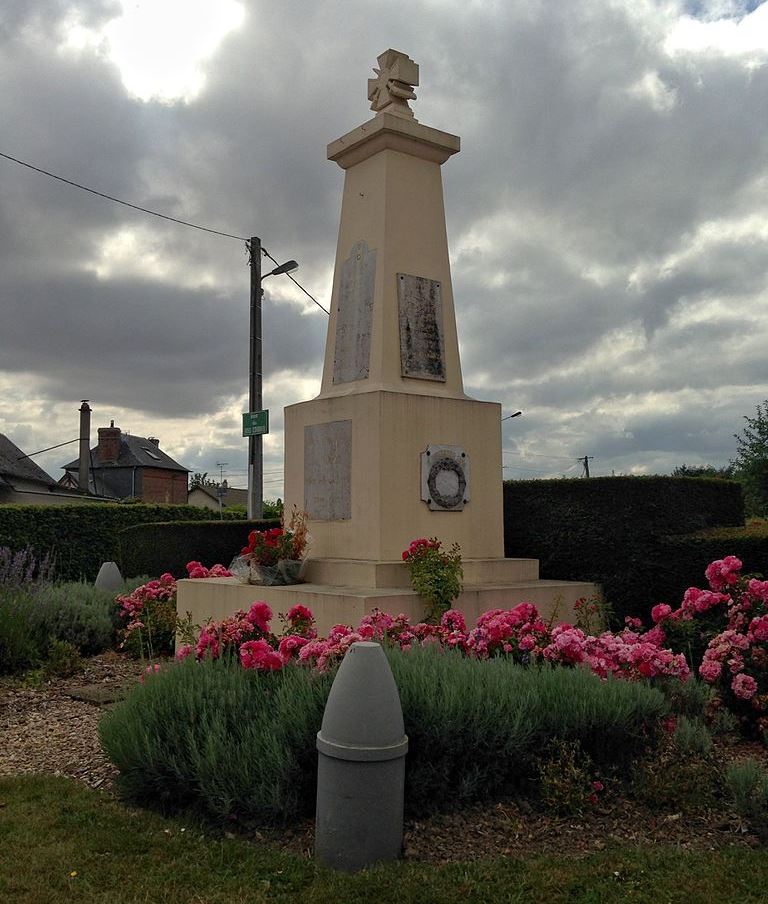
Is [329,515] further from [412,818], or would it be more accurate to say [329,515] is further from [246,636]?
[412,818]

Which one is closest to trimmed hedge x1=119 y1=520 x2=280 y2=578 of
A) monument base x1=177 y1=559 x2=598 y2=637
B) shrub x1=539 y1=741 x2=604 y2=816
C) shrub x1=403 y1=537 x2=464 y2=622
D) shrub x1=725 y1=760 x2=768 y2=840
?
monument base x1=177 y1=559 x2=598 y2=637

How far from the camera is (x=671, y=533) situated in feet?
27.8

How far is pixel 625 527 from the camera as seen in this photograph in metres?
8.66

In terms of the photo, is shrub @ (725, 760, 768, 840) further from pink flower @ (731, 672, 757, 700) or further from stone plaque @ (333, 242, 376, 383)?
stone plaque @ (333, 242, 376, 383)

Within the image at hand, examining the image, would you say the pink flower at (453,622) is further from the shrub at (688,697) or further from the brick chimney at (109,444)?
the brick chimney at (109,444)

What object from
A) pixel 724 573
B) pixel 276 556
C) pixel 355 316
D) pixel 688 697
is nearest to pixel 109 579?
pixel 276 556

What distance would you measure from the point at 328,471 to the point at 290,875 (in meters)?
5.59

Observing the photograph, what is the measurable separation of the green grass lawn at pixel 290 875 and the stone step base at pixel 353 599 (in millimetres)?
3434

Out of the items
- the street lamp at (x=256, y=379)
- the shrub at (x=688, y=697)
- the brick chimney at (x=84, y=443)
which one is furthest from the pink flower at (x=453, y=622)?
the brick chimney at (x=84, y=443)

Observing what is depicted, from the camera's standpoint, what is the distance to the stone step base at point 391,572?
26.2 ft

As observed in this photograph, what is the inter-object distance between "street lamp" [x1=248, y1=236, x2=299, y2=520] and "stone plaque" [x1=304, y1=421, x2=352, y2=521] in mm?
4436

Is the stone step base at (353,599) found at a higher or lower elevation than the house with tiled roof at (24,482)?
lower

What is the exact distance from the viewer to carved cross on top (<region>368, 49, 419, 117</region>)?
370 inches

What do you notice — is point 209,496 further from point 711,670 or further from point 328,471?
point 711,670
